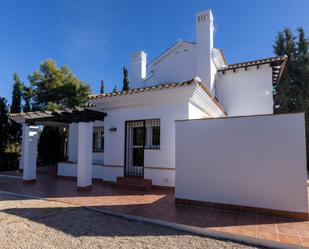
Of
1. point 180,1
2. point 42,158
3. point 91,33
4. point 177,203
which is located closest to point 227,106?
point 180,1

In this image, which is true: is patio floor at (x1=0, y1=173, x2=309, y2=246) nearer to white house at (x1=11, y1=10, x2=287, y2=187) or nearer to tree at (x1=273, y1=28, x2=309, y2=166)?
white house at (x1=11, y1=10, x2=287, y2=187)

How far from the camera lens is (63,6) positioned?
1293cm

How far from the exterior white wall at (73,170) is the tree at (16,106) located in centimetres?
1096

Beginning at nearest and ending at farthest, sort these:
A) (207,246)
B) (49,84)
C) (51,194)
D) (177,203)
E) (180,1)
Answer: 1. (207,246)
2. (177,203)
3. (51,194)
4. (180,1)
5. (49,84)

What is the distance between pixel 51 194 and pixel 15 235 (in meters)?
4.14

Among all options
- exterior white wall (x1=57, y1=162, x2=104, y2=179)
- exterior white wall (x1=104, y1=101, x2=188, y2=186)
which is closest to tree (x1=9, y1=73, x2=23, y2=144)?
exterior white wall (x1=57, y1=162, x2=104, y2=179)

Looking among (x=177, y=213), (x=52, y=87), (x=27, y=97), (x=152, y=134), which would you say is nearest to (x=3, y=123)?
(x=27, y=97)

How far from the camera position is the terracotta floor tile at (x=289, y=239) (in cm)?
449

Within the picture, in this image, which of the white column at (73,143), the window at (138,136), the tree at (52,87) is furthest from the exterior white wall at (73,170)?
the tree at (52,87)

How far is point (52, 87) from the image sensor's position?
23219mm

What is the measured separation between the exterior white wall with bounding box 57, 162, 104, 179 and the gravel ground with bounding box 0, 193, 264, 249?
569 centimetres

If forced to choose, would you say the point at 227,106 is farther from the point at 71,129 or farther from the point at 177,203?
the point at 71,129

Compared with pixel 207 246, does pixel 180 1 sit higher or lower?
higher

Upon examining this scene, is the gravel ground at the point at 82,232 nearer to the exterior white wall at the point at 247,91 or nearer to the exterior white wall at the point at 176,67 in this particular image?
the exterior white wall at the point at 247,91
